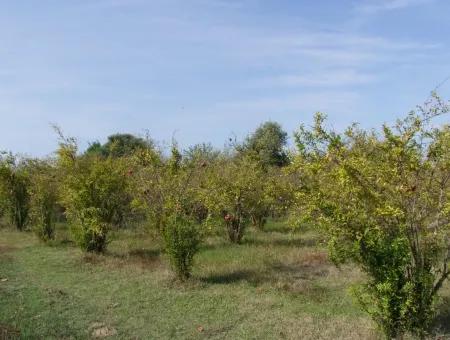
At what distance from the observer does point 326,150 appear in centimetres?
538

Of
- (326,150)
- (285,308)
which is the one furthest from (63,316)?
(326,150)

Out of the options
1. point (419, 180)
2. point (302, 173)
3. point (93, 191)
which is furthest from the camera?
point (93, 191)

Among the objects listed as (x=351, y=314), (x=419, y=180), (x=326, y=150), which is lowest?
(x=351, y=314)

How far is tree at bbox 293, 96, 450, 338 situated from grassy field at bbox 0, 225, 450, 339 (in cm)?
66

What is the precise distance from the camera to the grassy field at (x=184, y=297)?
20.5 feet

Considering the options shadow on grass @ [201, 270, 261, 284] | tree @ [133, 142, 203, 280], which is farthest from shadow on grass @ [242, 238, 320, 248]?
shadow on grass @ [201, 270, 261, 284]

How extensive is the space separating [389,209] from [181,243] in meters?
4.38

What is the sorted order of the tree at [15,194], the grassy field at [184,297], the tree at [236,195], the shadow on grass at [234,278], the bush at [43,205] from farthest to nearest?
the tree at [15,194], the bush at [43,205], the tree at [236,195], the shadow on grass at [234,278], the grassy field at [184,297]

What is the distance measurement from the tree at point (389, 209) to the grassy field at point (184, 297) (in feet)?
2.16

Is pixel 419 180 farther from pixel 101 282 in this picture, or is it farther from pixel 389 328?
pixel 101 282

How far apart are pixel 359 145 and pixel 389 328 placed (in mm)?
1935

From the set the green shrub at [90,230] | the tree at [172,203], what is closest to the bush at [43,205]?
the green shrub at [90,230]

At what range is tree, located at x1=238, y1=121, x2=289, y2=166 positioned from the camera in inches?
1191

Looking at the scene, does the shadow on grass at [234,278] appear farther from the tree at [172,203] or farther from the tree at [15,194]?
the tree at [15,194]
